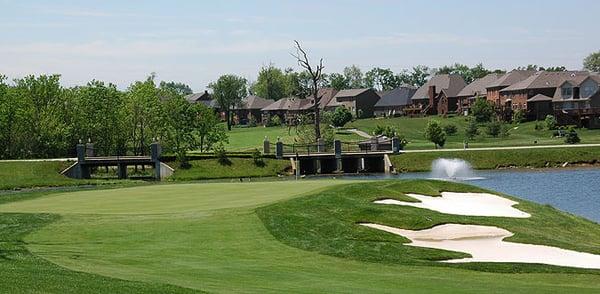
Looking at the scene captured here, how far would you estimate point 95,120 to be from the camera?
8806 cm

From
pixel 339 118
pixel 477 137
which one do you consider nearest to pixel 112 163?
pixel 477 137

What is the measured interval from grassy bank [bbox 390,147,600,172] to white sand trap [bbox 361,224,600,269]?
5192cm

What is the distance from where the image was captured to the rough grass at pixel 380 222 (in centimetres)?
2227

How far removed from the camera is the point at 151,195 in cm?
3441

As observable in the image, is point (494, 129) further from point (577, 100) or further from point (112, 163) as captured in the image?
point (112, 163)

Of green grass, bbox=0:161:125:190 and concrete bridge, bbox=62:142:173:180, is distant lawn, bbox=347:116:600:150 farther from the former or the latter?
green grass, bbox=0:161:125:190

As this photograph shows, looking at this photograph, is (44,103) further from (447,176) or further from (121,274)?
(121,274)

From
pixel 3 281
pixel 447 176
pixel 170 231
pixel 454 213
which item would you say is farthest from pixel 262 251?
pixel 447 176

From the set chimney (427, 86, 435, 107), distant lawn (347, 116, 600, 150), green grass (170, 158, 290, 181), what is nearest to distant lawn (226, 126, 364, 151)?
distant lawn (347, 116, 600, 150)

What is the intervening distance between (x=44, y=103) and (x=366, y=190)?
6063 cm

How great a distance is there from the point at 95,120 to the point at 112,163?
1253cm

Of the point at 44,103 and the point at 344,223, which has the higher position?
the point at 44,103

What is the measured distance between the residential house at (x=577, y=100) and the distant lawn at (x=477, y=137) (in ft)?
16.9

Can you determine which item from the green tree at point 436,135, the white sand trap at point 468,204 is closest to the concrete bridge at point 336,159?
the green tree at point 436,135
